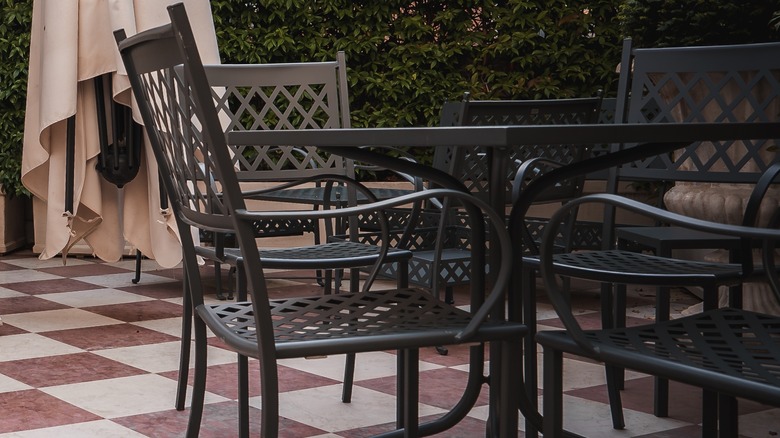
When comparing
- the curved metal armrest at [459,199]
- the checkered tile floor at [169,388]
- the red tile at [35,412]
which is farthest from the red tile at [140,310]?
the curved metal armrest at [459,199]

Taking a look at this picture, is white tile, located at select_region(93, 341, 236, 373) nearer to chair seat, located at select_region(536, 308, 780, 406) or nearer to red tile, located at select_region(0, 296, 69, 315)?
red tile, located at select_region(0, 296, 69, 315)

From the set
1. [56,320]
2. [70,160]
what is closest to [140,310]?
[56,320]

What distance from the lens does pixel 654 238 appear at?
280 cm

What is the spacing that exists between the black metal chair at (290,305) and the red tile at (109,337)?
5.17 ft

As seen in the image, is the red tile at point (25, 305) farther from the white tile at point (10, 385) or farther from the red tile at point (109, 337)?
the white tile at point (10, 385)

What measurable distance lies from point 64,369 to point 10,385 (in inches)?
9.5

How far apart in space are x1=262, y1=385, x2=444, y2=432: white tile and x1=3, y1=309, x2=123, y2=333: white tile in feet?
4.43

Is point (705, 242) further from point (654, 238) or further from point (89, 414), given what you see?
point (89, 414)

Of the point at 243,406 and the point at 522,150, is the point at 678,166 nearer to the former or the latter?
the point at 522,150

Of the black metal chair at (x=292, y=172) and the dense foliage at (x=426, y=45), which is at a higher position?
the dense foliage at (x=426, y=45)

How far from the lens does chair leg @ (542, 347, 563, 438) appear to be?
1449 millimetres

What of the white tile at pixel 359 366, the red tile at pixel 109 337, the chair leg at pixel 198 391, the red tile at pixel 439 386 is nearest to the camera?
the chair leg at pixel 198 391

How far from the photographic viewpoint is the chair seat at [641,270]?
2.15m

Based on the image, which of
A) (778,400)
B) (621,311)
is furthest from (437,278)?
(778,400)
